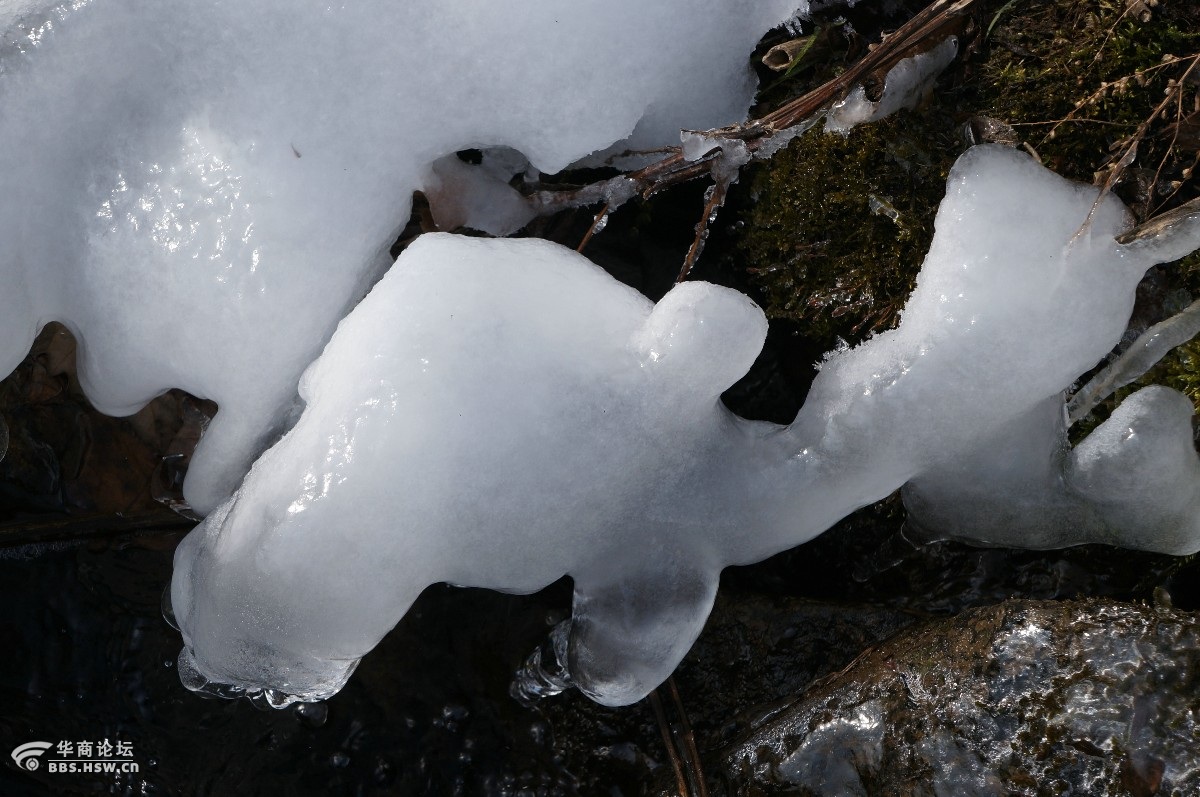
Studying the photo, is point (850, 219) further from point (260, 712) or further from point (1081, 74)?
point (260, 712)

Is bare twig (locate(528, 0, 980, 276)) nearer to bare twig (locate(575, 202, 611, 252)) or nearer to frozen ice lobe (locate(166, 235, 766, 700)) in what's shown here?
bare twig (locate(575, 202, 611, 252))

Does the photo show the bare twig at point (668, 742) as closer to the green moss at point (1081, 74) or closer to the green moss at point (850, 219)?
the green moss at point (850, 219)

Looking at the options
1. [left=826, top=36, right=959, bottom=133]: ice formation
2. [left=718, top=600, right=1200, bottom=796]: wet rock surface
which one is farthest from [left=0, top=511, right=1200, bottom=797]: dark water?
[left=826, top=36, right=959, bottom=133]: ice formation

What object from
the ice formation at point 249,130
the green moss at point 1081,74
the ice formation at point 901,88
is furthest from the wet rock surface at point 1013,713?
the ice formation at point 249,130

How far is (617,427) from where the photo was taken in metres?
2.04

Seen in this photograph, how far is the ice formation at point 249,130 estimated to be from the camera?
6.98 ft

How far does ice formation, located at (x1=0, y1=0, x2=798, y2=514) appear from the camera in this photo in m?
2.13

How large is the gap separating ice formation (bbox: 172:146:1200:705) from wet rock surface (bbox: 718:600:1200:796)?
0.36 meters

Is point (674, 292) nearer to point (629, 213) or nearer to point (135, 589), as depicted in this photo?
point (629, 213)

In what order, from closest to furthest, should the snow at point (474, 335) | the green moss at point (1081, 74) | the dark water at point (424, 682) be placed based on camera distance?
the snow at point (474, 335) < the green moss at point (1081, 74) < the dark water at point (424, 682)

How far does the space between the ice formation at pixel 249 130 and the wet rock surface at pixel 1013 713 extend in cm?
149

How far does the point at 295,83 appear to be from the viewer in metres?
2.14

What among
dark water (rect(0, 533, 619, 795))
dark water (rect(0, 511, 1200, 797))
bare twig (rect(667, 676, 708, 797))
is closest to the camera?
bare twig (rect(667, 676, 708, 797))

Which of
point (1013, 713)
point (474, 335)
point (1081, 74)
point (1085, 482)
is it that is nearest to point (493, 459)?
point (474, 335)
